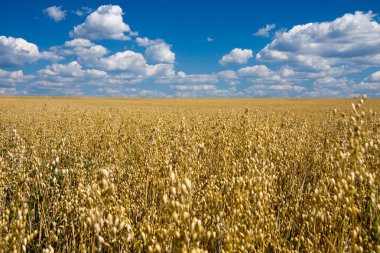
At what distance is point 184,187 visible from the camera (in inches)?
66.4

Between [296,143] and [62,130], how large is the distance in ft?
28.2

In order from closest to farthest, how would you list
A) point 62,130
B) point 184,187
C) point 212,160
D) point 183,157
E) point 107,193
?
point 184,187
point 107,193
point 183,157
point 212,160
point 62,130

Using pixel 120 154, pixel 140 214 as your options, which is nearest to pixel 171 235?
pixel 140 214

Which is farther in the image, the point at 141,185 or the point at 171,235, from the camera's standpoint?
the point at 141,185

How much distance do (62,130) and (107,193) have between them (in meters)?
10.6

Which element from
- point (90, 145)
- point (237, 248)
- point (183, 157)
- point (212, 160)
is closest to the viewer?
point (237, 248)

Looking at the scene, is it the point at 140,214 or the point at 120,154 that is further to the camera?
the point at 120,154

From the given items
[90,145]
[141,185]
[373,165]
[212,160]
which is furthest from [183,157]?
[90,145]

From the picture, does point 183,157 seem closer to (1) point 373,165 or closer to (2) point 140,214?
(2) point 140,214

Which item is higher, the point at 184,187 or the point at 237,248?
the point at 184,187

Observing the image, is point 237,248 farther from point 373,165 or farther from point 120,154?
point 120,154

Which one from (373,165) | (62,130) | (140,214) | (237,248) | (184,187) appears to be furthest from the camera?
(62,130)

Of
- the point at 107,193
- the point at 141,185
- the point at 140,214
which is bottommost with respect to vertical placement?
the point at 140,214

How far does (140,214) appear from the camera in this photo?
401 centimetres
